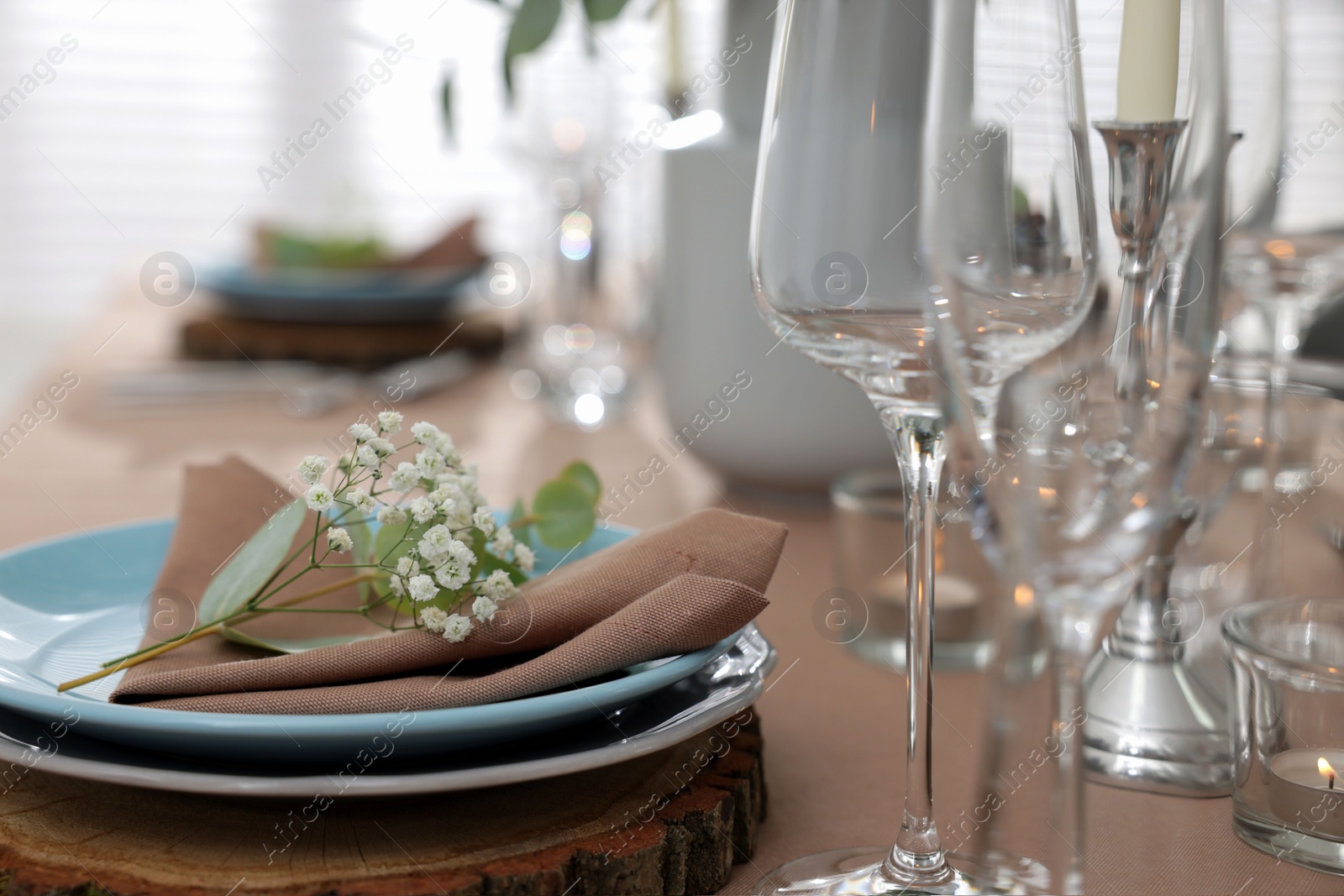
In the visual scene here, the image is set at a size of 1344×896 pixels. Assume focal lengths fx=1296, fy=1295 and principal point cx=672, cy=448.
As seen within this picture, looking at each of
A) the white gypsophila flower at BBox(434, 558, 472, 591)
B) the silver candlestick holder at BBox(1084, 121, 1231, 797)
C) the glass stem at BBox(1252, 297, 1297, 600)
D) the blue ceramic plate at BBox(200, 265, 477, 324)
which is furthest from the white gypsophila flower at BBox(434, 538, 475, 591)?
the blue ceramic plate at BBox(200, 265, 477, 324)

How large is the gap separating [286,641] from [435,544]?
8 centimetres

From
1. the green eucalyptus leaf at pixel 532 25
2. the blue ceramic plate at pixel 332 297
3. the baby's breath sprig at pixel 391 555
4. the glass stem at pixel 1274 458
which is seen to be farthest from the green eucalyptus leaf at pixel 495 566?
the blue ceramic plate at pixel 332 297

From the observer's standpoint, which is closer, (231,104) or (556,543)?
(556,543)

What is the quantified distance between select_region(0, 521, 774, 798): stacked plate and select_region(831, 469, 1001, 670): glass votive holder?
18 centimetres

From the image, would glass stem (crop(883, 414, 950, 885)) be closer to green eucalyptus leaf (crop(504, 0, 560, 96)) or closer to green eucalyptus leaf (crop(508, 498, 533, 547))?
green eucalyptus leaf (crop(508, 498, 533, 547))

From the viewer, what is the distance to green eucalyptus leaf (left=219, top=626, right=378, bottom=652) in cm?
46

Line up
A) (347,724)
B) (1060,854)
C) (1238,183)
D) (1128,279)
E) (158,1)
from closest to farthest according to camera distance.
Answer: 1. (1060,854)
2. (347,724)
3. (1128,279)
4. (1238,183)
5. (158,1)

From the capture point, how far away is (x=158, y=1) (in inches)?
134

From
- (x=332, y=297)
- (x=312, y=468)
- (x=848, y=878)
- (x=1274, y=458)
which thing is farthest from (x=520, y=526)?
(x=332, y=297)

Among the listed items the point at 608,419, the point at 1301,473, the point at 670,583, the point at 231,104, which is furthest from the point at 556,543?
the point at 231,104

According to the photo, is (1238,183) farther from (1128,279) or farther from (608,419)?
(608,419)

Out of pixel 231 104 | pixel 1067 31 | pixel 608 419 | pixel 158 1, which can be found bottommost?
pixel 608 419

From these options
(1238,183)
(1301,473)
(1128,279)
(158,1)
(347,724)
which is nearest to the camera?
(347,724)

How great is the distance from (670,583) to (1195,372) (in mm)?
194
